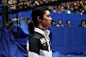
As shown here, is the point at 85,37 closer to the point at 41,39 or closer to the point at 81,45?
the point at 81,45

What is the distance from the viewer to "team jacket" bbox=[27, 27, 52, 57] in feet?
3.71

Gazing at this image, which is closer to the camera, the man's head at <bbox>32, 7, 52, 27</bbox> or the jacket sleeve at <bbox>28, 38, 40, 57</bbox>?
the jacket sleeve at <bbox>28, 38, 40, 57</bbox>

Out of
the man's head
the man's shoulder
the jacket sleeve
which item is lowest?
the jacket sleeve

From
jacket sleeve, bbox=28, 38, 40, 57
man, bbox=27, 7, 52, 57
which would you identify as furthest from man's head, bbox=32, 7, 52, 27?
jacket sleeve, bbox=28, 38, 40, 57

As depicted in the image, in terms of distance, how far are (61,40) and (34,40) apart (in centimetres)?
464

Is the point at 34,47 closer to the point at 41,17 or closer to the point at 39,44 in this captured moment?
the point at 39,44

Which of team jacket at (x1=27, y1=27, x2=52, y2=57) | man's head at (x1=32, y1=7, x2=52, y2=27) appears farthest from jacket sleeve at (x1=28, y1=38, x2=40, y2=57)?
man's head at (x1=32, y1=7, x2=52, y2=27)

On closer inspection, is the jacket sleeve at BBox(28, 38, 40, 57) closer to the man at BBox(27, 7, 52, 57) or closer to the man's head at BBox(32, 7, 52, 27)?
the man at BBox(27, 7, 52, 57)

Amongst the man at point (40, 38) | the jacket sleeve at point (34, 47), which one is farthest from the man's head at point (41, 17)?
the jacket sleeve at point (34, 47)

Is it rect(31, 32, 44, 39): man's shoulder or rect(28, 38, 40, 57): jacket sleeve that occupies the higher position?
rect(31, 32, 44, 39): man's shoulder

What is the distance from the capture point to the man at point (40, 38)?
114 cm

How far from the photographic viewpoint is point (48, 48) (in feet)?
4.02

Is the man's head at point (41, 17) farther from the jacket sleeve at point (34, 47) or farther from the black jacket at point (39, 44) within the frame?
the jacket sleeve at point (34, 47)

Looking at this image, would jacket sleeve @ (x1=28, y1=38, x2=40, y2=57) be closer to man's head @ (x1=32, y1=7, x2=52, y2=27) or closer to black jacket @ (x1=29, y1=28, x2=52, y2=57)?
black jacket @ (x1=29, y1=28, x2=52, y2=57)
